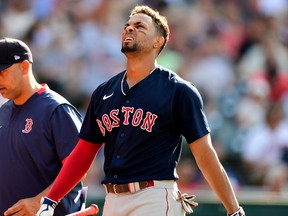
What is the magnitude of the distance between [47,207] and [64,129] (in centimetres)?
64

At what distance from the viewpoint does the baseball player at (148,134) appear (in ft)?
17.3

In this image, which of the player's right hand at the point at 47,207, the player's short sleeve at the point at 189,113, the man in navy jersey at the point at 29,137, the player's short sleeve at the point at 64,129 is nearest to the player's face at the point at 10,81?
the man in navy jersey at the point at 29,137

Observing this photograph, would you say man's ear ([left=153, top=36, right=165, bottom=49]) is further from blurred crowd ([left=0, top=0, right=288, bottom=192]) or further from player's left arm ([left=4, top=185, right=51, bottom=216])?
blurred crowd ([left=0, top=0, right=288, bottom=192])

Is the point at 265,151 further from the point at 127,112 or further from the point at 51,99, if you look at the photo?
the point at 127,112

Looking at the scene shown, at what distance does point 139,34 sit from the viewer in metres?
5.43

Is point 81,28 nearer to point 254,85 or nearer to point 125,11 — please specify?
point 125,11

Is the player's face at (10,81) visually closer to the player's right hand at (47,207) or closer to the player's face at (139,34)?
the player's right hand at (47,207)

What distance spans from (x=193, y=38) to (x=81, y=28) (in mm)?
1638

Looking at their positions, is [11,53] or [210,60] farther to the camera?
[210,60]

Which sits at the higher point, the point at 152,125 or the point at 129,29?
the point at 129,29

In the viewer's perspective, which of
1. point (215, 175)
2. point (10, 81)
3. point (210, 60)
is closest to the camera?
point (215, 175)

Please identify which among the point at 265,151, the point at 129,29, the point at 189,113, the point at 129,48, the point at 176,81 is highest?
the point at 129,29

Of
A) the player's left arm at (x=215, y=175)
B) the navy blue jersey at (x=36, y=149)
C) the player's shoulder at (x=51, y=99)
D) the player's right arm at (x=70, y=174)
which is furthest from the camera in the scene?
the player's shoulder at (x=51, y=99)

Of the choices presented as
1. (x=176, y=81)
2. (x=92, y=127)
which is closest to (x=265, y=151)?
(x=92, y=127)
